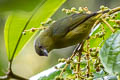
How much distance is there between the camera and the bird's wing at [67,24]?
4.08ft

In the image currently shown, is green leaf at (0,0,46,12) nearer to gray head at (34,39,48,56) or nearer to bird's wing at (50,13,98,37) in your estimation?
bird's wing at (50,13,98,37)

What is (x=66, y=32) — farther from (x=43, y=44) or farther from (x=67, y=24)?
(x=43, y=44)

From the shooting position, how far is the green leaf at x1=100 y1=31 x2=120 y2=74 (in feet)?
2.28

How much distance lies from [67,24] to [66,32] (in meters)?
0.05

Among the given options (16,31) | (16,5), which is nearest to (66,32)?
(16,31)

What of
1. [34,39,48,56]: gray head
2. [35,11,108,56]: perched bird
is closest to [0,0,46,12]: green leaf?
[35,11,108,56]: perched bird

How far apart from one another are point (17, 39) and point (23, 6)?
1481 mm

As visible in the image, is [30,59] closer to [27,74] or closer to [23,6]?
[27,74]

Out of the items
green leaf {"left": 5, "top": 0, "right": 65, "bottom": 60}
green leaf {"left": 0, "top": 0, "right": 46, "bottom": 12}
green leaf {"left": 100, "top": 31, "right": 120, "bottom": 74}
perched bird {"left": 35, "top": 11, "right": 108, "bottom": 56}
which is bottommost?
green leaf {"left": 5, "top": 0, "right": 65, "bottom": 60}

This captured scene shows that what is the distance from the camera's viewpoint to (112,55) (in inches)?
30.0

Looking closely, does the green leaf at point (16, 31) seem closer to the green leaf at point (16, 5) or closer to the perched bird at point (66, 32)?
the perched bird at point (66, 32)

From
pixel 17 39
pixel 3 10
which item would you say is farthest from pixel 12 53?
pixel 3 10

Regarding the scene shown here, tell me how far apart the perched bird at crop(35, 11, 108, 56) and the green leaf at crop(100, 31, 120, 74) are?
312 millimetres

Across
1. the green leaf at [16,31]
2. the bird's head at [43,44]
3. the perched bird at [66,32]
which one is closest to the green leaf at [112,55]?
the perched bird at [66,32]
